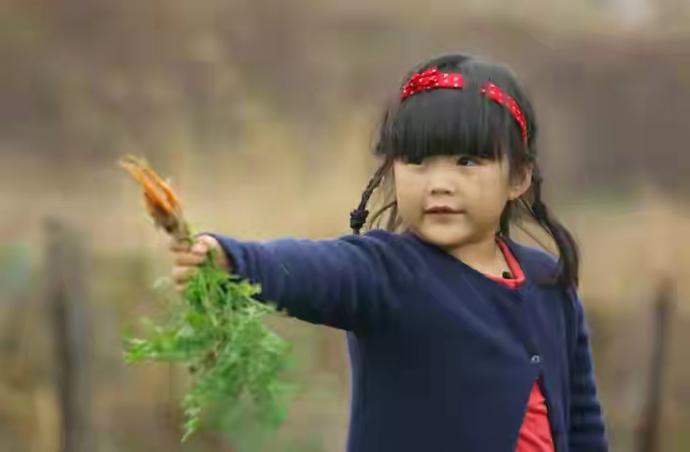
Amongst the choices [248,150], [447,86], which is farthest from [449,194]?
[248,150]

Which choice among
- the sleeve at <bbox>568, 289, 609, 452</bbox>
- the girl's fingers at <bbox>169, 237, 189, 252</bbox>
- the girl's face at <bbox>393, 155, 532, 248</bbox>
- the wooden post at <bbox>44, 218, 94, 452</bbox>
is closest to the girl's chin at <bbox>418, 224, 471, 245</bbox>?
the girl's face at <bbox>393, 155, 532, 248</bbox>

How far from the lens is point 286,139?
3.10 metres

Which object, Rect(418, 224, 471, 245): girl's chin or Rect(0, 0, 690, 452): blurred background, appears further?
Rect(0, 0, 690, 452): blurred background

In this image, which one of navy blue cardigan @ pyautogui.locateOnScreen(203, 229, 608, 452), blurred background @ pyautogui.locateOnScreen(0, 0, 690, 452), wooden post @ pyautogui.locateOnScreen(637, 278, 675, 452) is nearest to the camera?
navy blue cardigan @ pyautogui.locateOnScreen(203, 229, 608, 452)

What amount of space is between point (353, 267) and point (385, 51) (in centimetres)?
171

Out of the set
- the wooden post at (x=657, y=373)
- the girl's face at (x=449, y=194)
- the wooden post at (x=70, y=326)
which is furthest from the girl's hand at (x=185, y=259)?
the wooden post at (x=657, y=373)

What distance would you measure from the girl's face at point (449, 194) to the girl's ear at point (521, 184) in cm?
6

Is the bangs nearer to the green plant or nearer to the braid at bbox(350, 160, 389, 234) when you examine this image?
the braid at bbox(350, 160, 389, 234)

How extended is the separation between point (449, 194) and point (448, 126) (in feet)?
0.25

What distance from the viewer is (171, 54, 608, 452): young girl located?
150cm

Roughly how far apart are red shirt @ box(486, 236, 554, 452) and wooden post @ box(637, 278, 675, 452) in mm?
1698

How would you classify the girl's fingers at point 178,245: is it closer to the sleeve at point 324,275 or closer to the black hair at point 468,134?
the sleeve at point 324,275

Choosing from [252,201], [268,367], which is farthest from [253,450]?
[252,201]

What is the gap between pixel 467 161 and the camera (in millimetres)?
1541
